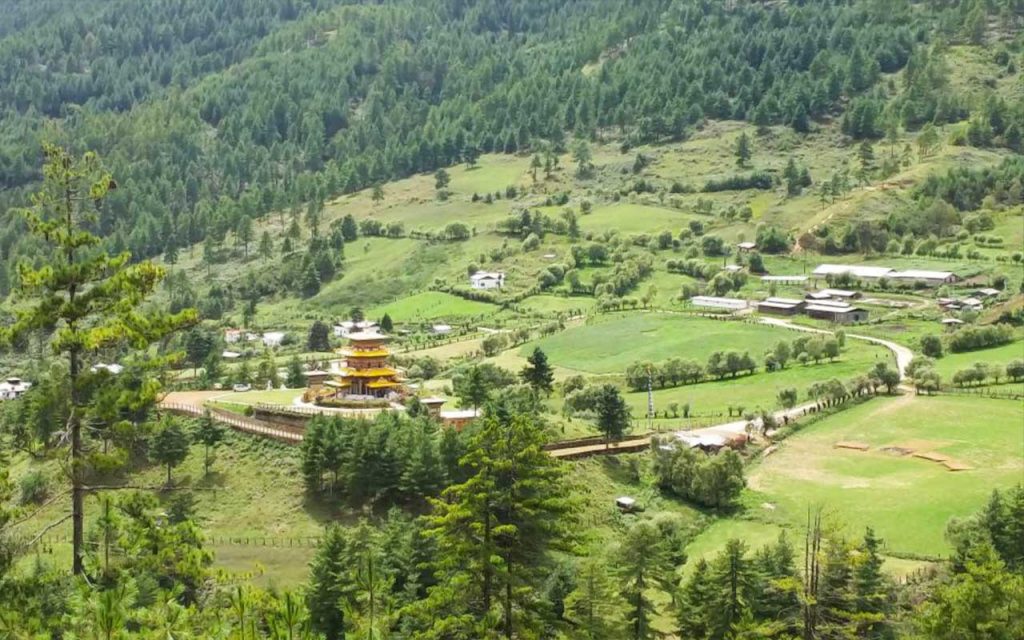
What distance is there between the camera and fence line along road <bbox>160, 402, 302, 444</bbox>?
2485 inches

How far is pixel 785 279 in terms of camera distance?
411 ft

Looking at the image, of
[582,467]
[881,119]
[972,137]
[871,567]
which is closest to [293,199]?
[881,119]

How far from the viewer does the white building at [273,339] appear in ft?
389

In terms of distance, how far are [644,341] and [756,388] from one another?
1977 centimetres

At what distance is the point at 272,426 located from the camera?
6512cm

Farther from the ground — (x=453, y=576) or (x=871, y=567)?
(x=453, y=576)

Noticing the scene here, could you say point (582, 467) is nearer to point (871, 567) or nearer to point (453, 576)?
point (871, 567)

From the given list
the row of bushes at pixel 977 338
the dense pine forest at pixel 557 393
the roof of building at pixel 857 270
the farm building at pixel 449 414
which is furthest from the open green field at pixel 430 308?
the farm building at pixel 449 414

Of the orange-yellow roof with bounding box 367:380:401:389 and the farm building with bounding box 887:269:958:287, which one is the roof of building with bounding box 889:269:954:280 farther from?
the orange-yellow roof with bounding box 367:380:401:389

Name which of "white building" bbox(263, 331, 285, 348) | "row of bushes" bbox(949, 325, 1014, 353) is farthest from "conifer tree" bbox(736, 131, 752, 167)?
"row of bushes" bbox(949, 325, 1014, 353)

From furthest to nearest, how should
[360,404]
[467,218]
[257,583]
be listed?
[467,218] → [360,404] → [257,583]

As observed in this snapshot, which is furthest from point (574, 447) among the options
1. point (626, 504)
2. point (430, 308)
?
point (430, 308)

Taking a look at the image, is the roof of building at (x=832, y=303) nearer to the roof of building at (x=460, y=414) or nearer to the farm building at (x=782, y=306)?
the farm building at (x=782, y=306)

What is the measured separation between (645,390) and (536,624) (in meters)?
62.8
